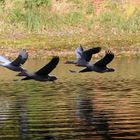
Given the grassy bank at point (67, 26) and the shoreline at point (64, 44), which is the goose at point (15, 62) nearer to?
Result: the shoreline at point (64, 44)

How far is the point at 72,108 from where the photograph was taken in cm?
4431

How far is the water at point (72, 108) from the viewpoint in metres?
34.7

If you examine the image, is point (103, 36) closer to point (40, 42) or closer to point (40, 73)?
point (40, 42)

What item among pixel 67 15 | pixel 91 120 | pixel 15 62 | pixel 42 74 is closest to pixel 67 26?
pixel 67 15

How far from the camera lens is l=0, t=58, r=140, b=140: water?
114 ft

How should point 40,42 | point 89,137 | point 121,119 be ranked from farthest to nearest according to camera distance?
point 40,42 < point 121,119 < point 89,137

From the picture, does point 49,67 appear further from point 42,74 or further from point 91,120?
point 91,120

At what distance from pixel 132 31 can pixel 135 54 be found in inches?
476

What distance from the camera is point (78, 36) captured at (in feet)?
356

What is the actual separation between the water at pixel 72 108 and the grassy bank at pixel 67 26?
3264cm

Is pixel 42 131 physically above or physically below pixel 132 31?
above

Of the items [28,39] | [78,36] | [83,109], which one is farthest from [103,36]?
[83,109]

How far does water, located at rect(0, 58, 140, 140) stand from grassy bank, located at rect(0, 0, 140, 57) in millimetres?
32645

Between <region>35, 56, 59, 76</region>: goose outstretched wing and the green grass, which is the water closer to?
<region>35, 56, 59, 76</region>: goose outstretched wing
